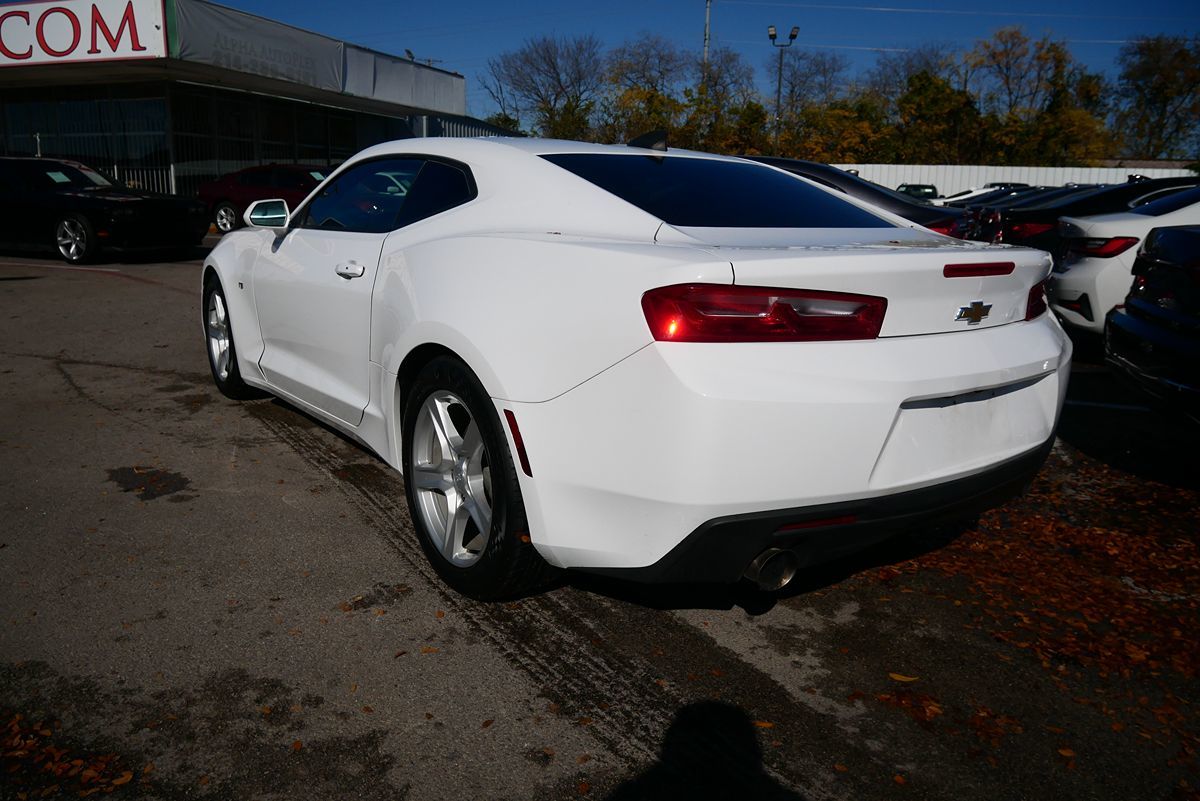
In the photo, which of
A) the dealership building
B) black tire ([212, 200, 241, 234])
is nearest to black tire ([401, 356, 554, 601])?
black tire ([212, 200, 241, 234])

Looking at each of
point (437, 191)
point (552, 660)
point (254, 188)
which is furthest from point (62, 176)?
point (552, 660)

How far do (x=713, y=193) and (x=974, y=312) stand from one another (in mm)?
1026

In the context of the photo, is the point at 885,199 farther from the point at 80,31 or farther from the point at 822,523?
the point at 80,31

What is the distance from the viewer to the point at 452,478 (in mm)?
3137

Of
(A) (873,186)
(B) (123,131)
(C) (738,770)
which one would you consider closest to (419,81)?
(B) (123,131)

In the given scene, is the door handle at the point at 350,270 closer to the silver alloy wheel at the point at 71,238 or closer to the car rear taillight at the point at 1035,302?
the car rear taillight at the point at 1035,302

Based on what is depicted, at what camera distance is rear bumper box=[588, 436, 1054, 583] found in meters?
Result: 2.37

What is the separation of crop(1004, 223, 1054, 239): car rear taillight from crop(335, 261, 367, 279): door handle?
25.1 feet

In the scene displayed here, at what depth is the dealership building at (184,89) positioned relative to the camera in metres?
18.9

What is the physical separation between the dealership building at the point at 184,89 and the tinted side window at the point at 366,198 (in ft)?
55.4

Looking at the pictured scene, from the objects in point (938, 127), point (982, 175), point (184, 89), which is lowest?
point (982, 175)

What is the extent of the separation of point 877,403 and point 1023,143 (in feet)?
155

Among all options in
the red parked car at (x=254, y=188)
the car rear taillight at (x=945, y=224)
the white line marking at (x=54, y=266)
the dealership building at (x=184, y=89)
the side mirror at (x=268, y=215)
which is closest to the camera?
the side mirror at (x=268, y=215)

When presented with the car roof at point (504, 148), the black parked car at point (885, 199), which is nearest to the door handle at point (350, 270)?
the car roof at point (504, 148)
